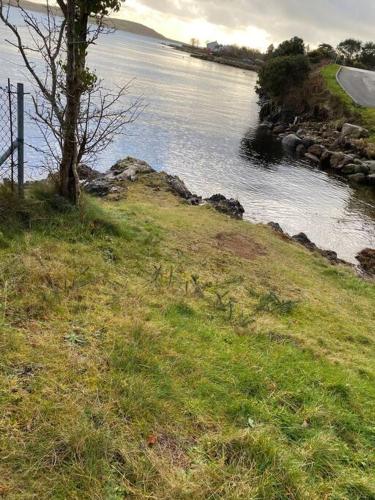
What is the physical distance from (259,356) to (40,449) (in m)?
2.55

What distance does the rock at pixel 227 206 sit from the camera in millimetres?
15484

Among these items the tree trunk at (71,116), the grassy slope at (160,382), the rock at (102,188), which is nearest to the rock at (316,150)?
the rock at (102,188)

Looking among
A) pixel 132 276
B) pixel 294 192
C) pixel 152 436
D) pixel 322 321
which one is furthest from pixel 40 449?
pixel 294 192

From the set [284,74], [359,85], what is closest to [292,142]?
[284,74]

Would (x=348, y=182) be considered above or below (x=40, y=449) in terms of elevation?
below

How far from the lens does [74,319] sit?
4316 millimetres

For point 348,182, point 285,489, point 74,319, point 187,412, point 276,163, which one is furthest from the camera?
point 276,163

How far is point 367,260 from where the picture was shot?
1509 centimetres

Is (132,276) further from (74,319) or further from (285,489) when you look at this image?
(285,489)

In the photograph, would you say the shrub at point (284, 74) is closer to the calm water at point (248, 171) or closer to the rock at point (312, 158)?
the calm water at point (248, 171)

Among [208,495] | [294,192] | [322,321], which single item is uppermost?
[208,495]

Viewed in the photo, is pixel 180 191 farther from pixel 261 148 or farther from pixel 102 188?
pixel 261 148

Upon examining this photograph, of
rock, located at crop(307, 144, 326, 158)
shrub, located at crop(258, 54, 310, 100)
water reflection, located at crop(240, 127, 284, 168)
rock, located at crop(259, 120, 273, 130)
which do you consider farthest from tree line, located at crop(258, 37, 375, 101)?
rock, located at crop(307, 144, 326, 158)

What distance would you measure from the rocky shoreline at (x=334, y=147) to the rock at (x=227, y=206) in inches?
572
